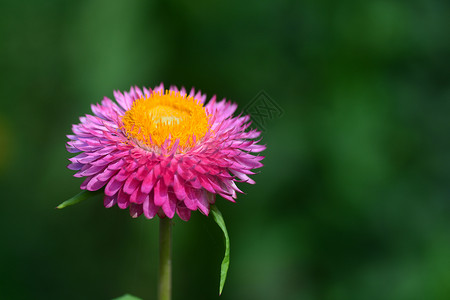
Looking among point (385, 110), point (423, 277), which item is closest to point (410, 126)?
point (385, 110)

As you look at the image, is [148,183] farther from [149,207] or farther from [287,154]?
[287,154]

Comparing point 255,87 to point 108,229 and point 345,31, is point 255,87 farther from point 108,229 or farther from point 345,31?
point 108,229

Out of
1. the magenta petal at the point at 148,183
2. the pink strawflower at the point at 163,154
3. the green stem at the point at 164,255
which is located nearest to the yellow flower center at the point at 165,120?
the pink strawflower at the point at 163,154

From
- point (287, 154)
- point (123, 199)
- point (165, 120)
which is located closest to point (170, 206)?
point (123, 199)

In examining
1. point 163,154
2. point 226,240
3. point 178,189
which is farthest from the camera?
point 163,154

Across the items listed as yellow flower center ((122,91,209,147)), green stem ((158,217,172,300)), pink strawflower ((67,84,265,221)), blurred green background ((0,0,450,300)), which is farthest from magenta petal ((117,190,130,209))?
blurred green background ((0,0,450,300))

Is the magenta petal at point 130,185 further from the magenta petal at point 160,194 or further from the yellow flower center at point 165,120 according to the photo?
the yellow flower center at point 165,120
